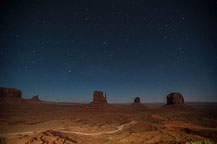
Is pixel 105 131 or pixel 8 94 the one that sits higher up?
pixel 8 94

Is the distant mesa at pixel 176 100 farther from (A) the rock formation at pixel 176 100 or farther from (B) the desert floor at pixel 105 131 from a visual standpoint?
(B) the desert floor at pixel 105 131

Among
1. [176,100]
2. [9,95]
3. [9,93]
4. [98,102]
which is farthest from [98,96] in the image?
→ [9,93]

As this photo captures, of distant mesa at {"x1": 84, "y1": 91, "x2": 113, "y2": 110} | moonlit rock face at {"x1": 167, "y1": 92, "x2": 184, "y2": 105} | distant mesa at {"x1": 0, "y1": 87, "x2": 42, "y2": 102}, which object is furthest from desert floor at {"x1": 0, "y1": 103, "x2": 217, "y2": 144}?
distant mesa at {"x1": 0, "y1": 87, "x2": 42, "y2": 102}

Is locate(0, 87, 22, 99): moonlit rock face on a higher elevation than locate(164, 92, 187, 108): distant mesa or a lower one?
higher

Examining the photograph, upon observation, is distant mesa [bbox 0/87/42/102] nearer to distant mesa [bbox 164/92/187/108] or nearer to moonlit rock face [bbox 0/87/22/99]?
moonlit rock face [bbox 0/87/22/99]

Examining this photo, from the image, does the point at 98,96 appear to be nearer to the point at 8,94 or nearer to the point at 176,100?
the point at 176,100

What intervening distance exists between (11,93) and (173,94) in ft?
531

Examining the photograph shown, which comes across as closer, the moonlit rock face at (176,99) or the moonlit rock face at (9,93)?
the moonlit rock face at (176,99)

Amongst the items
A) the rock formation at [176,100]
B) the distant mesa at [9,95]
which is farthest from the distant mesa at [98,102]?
the distant mesa at [9,95]

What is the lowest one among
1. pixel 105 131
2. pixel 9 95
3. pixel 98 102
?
pixel 98 102

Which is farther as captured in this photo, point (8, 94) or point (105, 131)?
point (8, 94)

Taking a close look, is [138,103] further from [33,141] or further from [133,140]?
[33,141]

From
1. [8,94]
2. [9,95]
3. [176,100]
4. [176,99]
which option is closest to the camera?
[176,100]

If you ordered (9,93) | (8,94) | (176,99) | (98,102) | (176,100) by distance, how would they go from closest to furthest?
(98,102)
(176,100)
(176,99)
(8,94)
(9,93)
